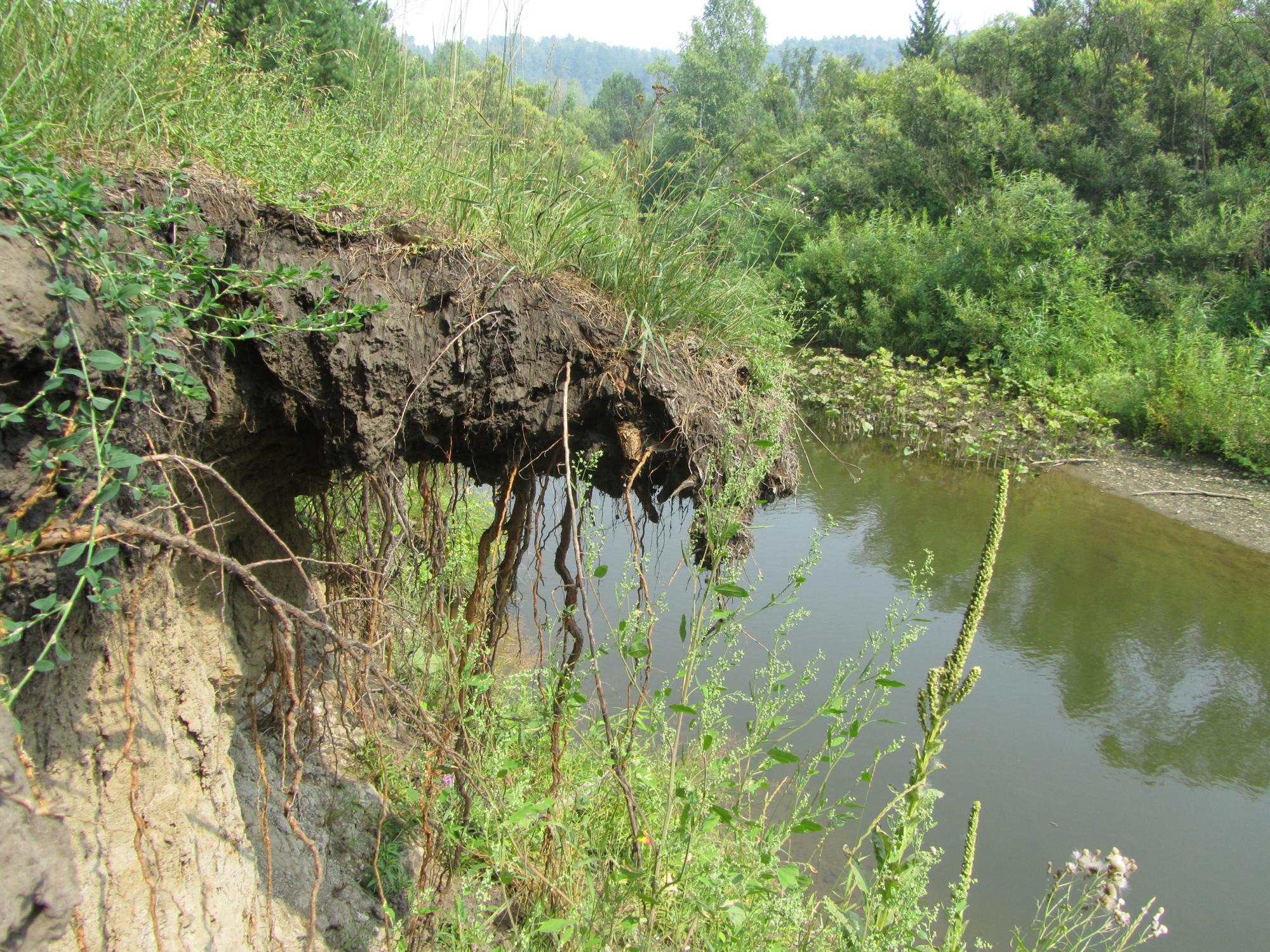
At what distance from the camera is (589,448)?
2875 millimetres

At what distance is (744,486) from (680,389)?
622 millimetres

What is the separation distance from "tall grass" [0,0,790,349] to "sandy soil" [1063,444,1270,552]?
958 centimetres

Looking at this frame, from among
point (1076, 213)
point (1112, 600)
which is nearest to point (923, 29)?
point (1076, 213)

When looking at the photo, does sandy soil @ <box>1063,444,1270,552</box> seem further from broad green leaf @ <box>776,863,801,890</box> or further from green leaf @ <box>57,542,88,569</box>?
green leaf @ <box>57,542,88,569</box>

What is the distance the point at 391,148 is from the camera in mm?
2820

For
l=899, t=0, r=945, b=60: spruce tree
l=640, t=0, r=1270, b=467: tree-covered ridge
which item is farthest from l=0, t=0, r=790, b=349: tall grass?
l=899, t=0, r=945, b=60: spruce tree

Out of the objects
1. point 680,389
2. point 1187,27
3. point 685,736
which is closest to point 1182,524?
point 685,736

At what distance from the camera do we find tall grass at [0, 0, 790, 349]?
2.19 m

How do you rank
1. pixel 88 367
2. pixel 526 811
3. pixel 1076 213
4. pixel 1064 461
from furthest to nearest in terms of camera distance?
pixel 1076 213 → pixel 1064 461 → pixel 526 811 → pixel 88 367

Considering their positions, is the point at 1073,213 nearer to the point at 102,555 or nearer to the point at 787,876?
the point at 787,876

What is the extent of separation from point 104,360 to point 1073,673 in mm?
7707

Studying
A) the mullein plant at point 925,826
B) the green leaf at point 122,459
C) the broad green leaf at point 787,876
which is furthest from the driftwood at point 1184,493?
the green leaf at point 122,459

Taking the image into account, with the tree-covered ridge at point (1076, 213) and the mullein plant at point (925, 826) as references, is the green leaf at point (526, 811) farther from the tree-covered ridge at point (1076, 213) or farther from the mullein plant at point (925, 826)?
the tree-covered ridge at point (1076, 213)

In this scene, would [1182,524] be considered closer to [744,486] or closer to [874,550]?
[874,550]
